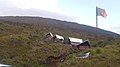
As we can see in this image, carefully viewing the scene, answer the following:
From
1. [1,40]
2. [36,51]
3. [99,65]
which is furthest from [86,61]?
[1,40]

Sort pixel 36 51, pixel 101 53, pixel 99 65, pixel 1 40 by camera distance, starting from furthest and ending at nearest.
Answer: pixel 1 40 < pixel 36 51 < pixel 101 53 < pixel 99 65

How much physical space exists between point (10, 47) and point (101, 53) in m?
20.2

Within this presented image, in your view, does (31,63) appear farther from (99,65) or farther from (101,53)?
(99,65)

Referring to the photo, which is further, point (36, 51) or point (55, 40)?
point (55, 40)

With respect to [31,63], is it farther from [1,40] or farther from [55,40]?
[55,40]

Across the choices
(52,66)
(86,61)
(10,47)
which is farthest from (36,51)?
(86,61)

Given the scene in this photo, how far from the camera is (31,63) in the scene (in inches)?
1708

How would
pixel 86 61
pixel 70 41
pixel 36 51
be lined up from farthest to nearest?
pixel 70 41, pixel 36 51, pixel 86 61

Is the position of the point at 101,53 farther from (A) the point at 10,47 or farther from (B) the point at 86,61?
(A) the point at 10,47

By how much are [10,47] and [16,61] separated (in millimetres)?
11508

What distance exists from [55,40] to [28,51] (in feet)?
59.5

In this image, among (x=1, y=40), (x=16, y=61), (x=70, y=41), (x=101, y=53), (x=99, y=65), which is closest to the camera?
(x=99, y=65)

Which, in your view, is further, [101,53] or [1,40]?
[1,40]

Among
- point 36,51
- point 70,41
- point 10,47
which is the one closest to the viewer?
point 36,51
